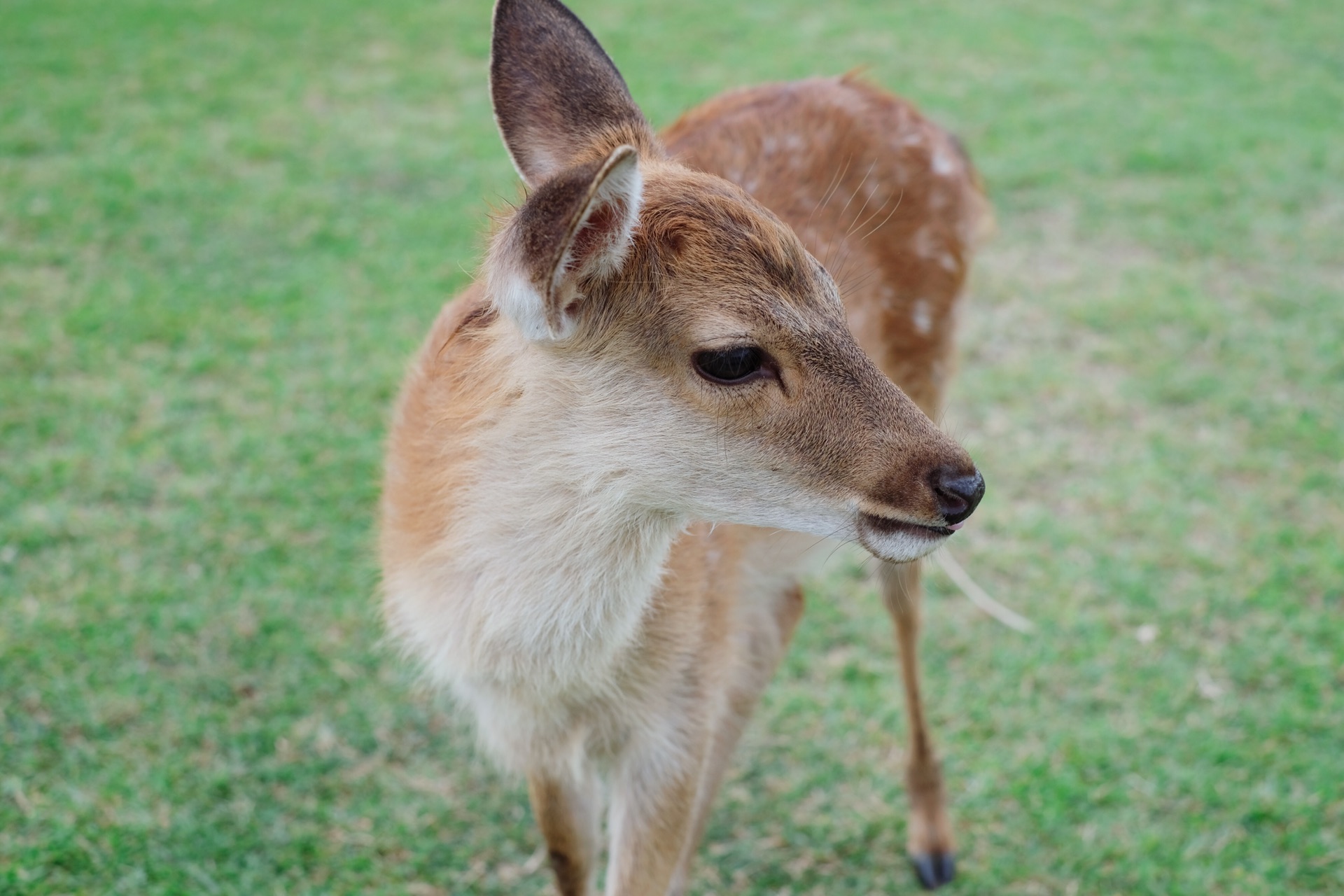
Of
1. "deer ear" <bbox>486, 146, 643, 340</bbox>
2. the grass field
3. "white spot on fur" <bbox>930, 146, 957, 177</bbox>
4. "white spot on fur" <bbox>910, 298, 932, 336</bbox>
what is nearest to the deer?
"deer ear" <bbox>486, 146, 643, 340</bbox>

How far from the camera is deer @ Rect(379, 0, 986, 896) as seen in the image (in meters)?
2.01

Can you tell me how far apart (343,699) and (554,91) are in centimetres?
210

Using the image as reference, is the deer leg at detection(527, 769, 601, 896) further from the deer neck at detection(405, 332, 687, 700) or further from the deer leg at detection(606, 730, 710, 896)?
the deer neck at detection(405, 332, 687, 700)

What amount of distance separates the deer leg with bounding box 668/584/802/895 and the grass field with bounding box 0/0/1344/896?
0.24 metres

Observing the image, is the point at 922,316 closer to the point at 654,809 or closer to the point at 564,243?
the point at 654,809

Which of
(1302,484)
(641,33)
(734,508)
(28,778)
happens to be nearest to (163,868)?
(28,778)

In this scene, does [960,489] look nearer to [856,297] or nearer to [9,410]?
[856,297]

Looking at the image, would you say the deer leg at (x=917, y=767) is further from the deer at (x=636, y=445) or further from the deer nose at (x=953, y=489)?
the deer nose at (x=953, y=489)

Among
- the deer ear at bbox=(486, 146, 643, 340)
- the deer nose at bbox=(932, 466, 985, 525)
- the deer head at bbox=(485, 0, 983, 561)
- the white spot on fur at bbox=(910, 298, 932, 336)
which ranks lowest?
the white spot on fur at bbox=(910, 298, 932, 336)

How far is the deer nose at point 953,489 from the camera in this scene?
2.01 meters

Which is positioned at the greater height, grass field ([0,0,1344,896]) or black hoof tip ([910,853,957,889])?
grass field ([0,0,1344,896])

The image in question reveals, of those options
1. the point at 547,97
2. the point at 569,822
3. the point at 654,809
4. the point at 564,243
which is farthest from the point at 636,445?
the point at 569,822

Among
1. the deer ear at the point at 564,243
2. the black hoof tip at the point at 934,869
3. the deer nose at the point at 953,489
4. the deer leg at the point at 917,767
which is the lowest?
the black hoof tip at the point at 934,869

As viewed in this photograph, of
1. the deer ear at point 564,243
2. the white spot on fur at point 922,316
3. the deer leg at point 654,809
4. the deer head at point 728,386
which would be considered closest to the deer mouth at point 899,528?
the deer head at point 728,386
